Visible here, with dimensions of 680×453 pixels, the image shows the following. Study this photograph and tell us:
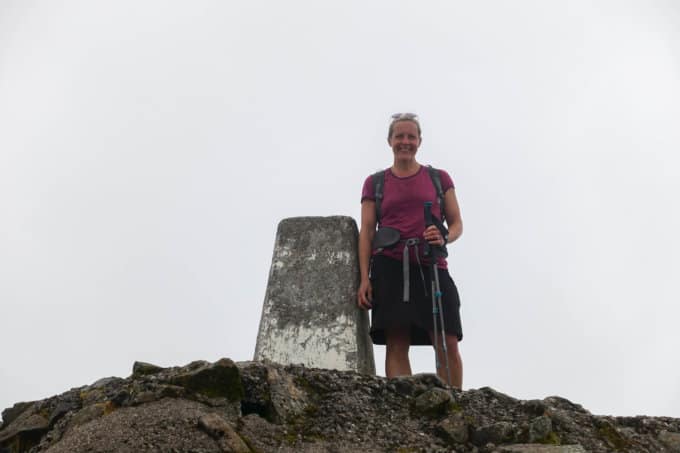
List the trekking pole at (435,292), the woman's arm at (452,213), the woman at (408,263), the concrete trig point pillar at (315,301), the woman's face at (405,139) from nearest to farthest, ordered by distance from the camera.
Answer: the trekking pole at (435,292) < the woman at (408,263) < the concrete trig point pillar at (315,301) < the woman's arm at (452,213) < the woman's face at (405,139)

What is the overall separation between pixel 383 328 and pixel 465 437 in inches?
76.5

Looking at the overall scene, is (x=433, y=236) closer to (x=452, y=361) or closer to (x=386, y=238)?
(x=386, y=238)

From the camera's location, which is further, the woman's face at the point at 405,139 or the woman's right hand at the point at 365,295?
the woman's face at the point at 405,139

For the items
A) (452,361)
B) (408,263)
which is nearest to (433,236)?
(408,263)

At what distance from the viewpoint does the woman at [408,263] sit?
7.29 meters

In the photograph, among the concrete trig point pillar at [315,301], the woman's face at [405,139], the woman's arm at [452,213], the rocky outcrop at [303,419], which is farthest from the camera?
the woman's face at [405,139]

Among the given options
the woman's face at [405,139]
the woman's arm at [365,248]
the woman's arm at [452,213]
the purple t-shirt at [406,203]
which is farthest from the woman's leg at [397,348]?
the woman's face at [405,139]

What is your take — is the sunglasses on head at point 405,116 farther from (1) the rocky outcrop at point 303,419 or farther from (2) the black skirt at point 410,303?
(1) the rocky outcrop at point 303,419

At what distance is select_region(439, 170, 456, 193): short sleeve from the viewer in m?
8.00

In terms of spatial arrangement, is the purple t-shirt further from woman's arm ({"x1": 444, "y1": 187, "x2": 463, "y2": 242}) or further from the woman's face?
the woman's face

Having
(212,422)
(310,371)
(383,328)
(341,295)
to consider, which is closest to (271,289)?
(341,295)

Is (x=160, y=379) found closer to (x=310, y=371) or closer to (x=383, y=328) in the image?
(x=310, y=371)

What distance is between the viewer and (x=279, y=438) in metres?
5.30

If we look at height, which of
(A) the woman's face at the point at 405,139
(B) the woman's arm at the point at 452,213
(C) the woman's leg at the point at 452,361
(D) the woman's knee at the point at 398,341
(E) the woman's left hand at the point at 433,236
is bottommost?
(C) the woman's leg at the point at 452,361
